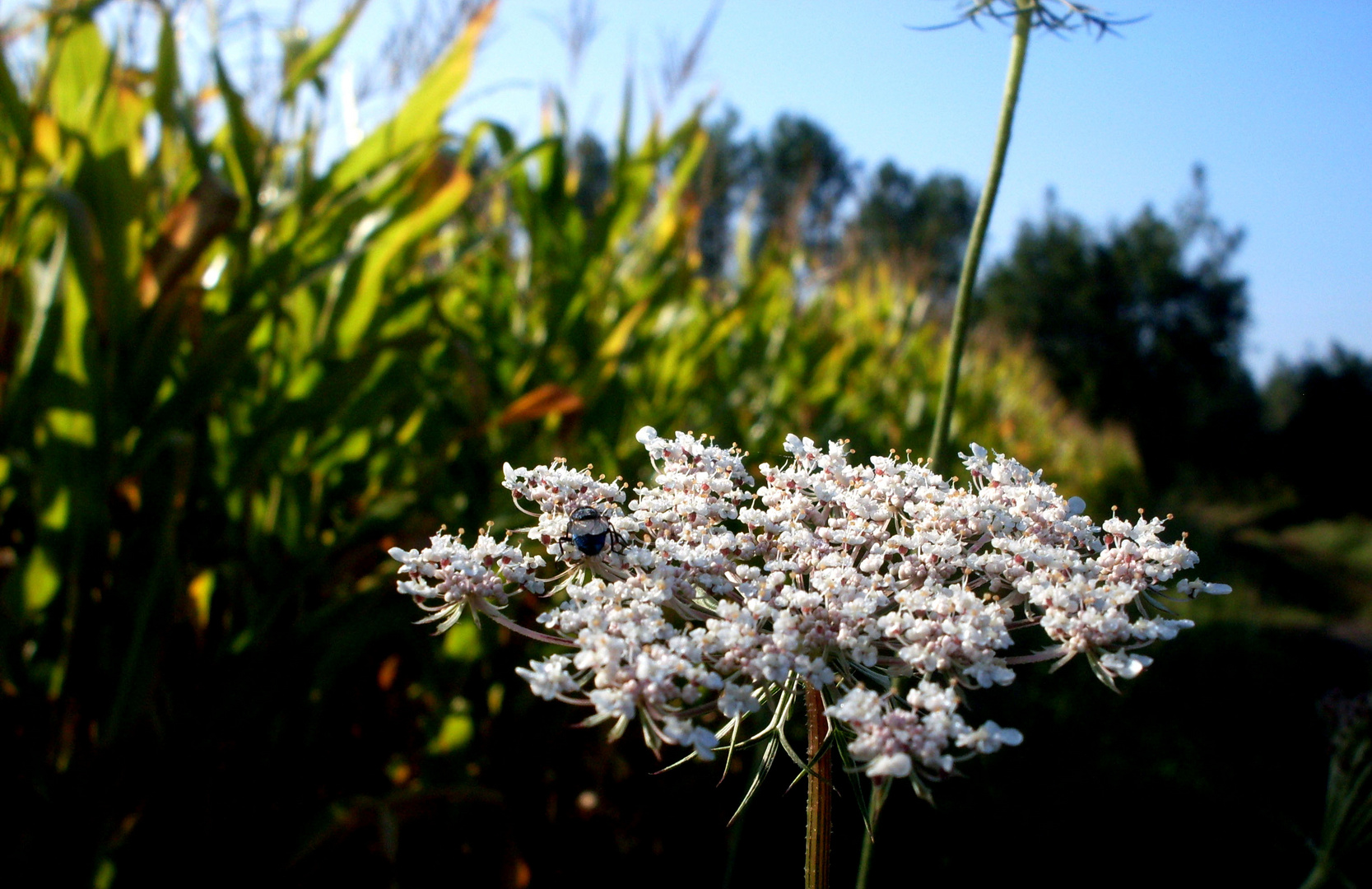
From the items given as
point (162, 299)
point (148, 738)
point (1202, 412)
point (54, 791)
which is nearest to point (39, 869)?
point (54, 791)

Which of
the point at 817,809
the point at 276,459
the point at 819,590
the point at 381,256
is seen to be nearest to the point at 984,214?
the point at 819,590

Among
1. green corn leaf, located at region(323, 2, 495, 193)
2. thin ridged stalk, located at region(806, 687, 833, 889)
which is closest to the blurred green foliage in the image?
green corn leaf, located at region(323, 2, 495, 193)

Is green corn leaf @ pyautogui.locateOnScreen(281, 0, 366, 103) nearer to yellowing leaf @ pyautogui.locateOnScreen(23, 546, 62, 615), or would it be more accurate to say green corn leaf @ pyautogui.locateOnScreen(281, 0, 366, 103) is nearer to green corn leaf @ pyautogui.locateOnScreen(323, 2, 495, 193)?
green corn leaf @ pyautogui.locateOnScreen(323, 2, 495, 193)

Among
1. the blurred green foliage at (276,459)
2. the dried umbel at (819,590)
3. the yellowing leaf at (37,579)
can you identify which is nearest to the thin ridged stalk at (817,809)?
the dried umbel at (819,590)

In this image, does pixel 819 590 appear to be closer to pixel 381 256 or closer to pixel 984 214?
pixel 984 214

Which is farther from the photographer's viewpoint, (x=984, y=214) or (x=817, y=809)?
(x=984, y=214)

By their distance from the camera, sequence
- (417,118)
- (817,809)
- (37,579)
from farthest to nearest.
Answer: (417,118), (37,579), (817,809)

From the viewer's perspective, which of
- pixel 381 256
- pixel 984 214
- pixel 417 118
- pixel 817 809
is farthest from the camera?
pixel 417 118
